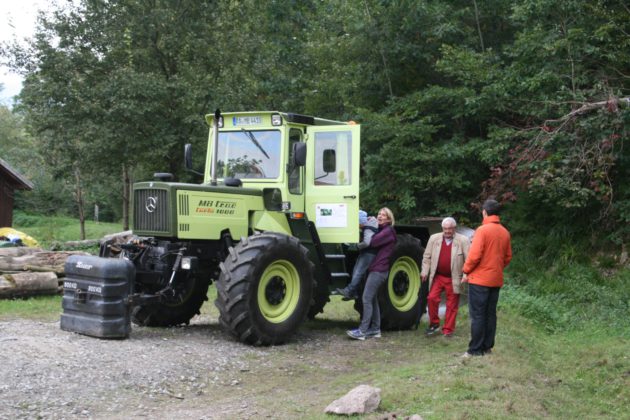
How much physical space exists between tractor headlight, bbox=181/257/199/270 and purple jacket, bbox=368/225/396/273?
8.37 ft

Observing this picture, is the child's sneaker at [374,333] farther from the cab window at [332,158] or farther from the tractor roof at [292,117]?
the tractor roof at [292,117]

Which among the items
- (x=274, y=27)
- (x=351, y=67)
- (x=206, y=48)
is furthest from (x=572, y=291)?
(x=274, y=27)

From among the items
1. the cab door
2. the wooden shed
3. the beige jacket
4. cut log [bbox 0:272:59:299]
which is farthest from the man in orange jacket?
the wooden shed

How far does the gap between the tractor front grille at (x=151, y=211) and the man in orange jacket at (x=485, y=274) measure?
3.86 metres

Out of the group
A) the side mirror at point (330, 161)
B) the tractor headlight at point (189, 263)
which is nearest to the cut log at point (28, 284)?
the tractor headlight at point (189, 263)

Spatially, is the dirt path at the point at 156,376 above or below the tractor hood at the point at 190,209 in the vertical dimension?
below

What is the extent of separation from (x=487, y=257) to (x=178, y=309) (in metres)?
4.69

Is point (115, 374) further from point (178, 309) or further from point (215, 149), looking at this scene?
point (215, 149)

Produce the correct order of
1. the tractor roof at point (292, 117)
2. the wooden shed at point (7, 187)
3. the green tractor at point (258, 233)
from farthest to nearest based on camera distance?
1. the wooden shed at point (7, 187)
2. the tractor roof at point (292, 117)
3. the green tractor at point (258, 233)

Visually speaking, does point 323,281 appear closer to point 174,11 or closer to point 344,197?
point 344,197

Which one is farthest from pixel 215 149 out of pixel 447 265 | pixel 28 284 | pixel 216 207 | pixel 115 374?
pixel 28 284

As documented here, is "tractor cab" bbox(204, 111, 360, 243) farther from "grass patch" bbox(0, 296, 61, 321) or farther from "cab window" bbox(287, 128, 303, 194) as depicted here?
"grass patch" bbox(0, 296, 61, 321)

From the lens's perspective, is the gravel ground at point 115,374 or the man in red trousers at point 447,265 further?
the man in red trousers at point 447,265

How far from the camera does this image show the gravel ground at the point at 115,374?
6699mm
